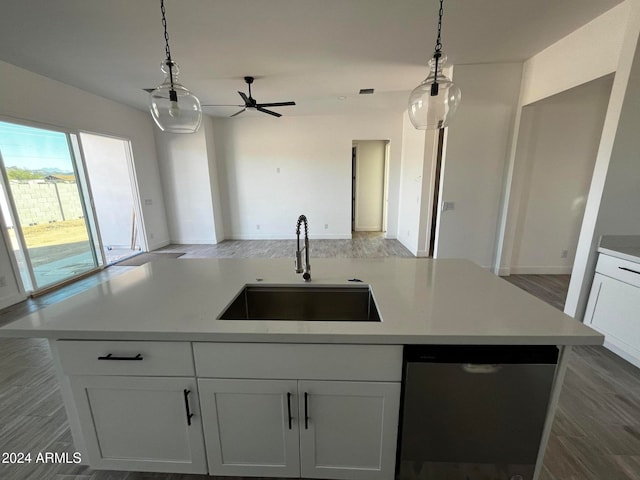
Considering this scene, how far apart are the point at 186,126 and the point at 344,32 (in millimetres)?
1874

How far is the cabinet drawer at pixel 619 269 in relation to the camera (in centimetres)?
189

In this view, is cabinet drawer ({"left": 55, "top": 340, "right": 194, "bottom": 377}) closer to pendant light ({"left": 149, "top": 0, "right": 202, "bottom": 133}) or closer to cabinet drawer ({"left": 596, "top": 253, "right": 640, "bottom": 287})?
pendant light ({"left": 149, "top": 0, "right": 202, "bottom": 133})

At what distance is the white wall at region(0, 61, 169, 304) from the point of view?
304 centimetres

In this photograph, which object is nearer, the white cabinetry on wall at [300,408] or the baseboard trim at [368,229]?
the white cabinetry on wall at [300,408]

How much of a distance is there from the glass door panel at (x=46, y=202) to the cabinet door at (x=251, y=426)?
3901 mm

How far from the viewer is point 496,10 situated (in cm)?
216

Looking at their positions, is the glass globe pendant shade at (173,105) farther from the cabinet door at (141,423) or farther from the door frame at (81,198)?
the door frame at (81,198)

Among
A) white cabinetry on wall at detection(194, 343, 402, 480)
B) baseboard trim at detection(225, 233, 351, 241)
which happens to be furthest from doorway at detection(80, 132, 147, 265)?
white cabinetry on wall at detection(194, 343, 402, 480)

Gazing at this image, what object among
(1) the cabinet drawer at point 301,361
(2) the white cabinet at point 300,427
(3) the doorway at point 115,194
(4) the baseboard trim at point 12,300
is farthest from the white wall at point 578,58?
(4) the baseboard trim at point 12,300

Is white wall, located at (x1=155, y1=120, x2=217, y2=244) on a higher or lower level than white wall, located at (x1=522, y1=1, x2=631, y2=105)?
lower

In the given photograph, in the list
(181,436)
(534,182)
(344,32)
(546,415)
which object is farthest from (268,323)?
(534,182)

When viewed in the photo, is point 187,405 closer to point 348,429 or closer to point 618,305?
point 348,429

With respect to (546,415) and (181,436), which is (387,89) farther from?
(181,436)

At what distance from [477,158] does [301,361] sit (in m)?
3.70
